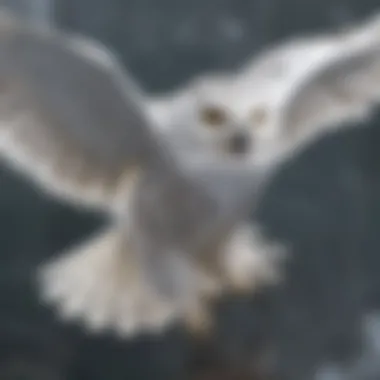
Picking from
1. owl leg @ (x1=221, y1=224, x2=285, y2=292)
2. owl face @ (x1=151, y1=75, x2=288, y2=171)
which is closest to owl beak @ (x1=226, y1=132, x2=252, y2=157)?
owl face @ (x1=151, y1=75, x2=288, y2=171)

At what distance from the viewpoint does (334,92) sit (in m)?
0.68

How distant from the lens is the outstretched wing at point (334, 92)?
0.63m

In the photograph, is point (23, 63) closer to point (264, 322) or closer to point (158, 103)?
point (158, 103)

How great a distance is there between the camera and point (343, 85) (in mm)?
675

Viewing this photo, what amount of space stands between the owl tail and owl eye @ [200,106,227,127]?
113 mm

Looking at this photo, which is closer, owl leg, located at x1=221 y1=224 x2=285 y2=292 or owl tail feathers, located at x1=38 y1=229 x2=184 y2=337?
owl tail feathers, located at x1=38 y1=229 x2=184 y2=337

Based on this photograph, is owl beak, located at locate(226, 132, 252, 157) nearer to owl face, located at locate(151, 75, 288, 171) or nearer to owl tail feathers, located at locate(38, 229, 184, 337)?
owl face, located at locate(151, 75, 288, 171)

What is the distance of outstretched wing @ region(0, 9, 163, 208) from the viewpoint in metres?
0.50

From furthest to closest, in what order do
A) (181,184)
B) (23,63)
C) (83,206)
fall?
(83,206)
(181,184)
(23,63)

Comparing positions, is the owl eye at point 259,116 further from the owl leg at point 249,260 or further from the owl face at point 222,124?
the owl leg at point 249,260

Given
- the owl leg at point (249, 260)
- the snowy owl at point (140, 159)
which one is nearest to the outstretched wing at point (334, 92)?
the snowy owl at point (140, 159)

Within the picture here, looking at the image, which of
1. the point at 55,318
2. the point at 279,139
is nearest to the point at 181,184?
the point at 279,139

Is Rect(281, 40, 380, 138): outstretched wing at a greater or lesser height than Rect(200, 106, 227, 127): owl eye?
greater

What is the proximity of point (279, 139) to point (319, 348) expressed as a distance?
0.71 feet
